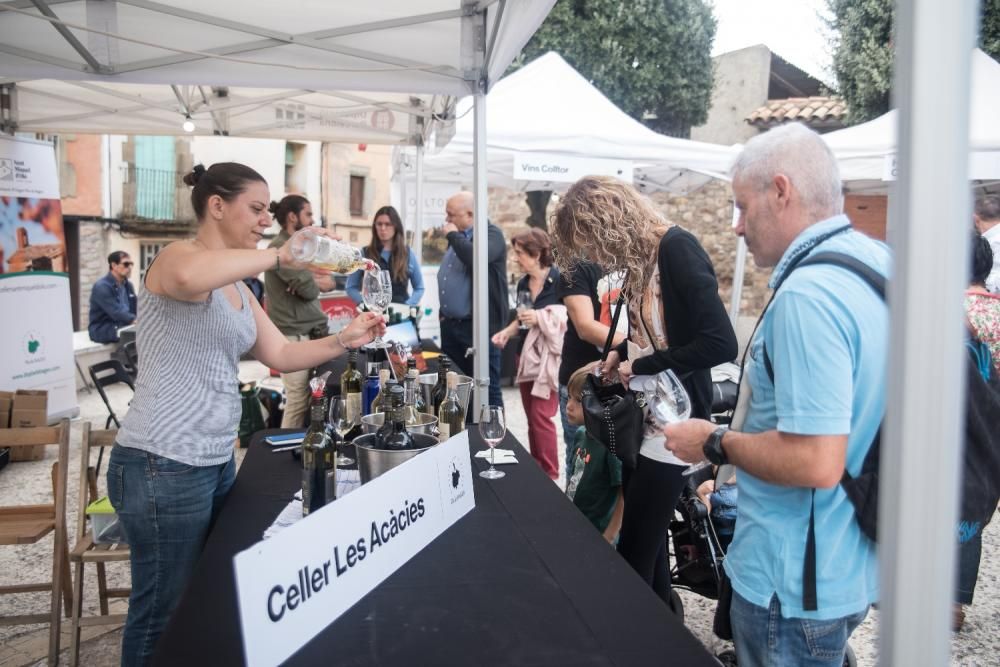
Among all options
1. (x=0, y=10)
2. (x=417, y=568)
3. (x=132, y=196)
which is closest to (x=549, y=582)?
(x=417, y=568)

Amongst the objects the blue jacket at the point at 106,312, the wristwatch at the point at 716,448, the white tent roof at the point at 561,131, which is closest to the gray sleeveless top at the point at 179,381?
the wristwatch at the point at 716,448

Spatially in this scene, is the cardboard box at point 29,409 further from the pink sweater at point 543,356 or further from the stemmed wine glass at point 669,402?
the stemmed wine glass at point 669,402

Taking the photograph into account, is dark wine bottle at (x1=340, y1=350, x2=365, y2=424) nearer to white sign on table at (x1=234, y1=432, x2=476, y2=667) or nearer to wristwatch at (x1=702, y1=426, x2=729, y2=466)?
white sign on table at (x1=234, y1=432, x2=476, y2=667)

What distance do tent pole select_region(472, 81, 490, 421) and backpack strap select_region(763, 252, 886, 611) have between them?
6.13ft

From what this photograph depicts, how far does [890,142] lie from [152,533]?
6.09 metres

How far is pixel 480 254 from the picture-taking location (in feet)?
9.82

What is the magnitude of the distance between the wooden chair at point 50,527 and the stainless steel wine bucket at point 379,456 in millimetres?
1326

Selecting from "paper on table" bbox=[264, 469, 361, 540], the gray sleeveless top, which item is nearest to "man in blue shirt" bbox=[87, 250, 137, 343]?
the gray sleeveless top

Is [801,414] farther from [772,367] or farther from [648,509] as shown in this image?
[648,509]

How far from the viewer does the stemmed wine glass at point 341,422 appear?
6.65ft

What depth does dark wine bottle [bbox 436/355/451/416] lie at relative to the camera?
7.36ft

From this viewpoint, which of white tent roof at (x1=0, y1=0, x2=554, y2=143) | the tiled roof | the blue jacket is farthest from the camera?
the tiled roof

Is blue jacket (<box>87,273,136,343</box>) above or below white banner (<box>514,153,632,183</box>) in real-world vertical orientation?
below

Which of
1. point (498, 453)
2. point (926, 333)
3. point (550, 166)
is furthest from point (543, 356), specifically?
point (926, 333)
